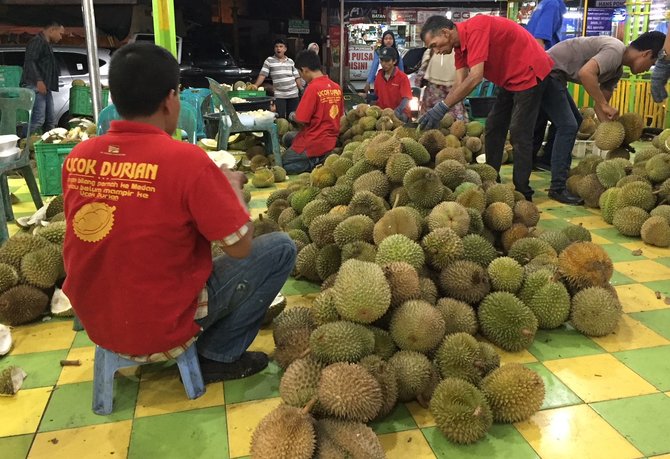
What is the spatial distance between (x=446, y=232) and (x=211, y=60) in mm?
9460

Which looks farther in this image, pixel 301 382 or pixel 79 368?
pixel 79 368

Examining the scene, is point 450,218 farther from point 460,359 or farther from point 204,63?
point 204,63

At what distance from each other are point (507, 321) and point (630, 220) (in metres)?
2.10

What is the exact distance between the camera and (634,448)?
1937 mm

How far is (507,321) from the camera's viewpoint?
2.50m

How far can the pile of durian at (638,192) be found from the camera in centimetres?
389

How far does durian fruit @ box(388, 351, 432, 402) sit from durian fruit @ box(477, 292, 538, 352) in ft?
1.72

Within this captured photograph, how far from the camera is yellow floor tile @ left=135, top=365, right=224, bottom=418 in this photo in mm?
2193

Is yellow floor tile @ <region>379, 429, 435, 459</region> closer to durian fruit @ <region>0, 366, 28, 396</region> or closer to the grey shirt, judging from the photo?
durian fruit @ <region>0, 366, 28, 396</region>

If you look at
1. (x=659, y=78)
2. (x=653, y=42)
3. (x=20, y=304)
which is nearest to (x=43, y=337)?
(x=20, y=304)

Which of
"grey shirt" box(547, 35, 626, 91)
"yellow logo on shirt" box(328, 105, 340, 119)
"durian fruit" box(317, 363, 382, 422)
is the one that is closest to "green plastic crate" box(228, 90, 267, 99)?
"yellow logo on shirt" box(328, 105, 340, 119)

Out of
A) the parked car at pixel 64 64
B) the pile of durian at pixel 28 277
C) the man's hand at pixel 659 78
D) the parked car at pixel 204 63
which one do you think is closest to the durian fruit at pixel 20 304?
the pile of durian at pixel 28 277

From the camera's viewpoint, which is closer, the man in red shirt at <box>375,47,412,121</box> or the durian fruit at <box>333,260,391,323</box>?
the durian fruit at <box>333,260,391,323</box>

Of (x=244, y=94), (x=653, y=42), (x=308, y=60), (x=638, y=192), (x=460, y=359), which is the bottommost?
(x=460, y=359)
